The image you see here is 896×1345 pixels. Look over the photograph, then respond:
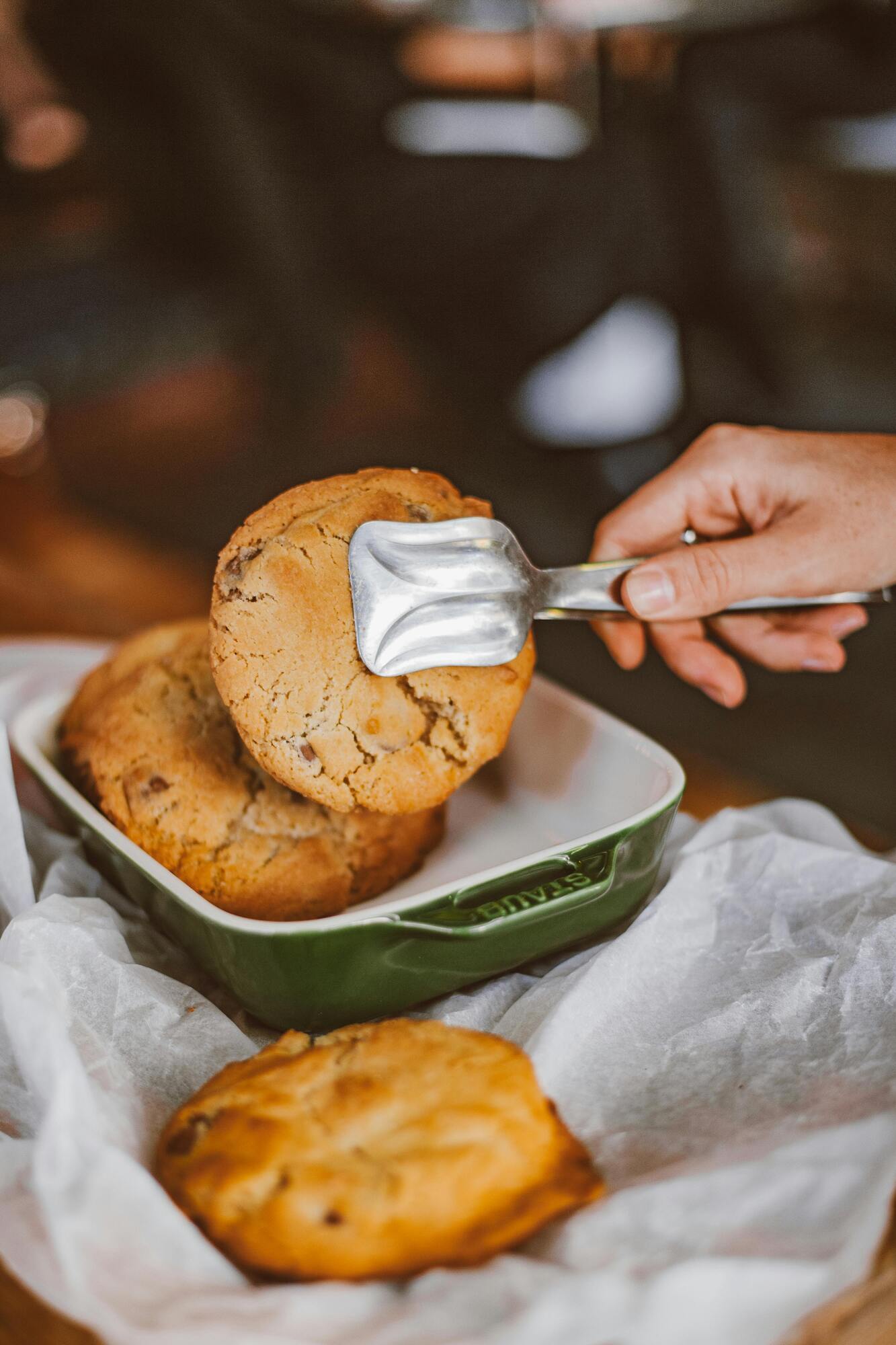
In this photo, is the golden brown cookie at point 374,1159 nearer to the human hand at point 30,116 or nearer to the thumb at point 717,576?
the thumb at point 717,576

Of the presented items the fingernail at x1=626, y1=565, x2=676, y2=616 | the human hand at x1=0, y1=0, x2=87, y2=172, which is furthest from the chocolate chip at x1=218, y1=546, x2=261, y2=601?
the human hand at x1=0, y1=0, x2=87, y2=172

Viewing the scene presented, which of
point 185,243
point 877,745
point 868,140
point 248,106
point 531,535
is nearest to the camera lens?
point 877,745

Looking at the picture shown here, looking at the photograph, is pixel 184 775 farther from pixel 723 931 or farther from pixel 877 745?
pixel 877 745

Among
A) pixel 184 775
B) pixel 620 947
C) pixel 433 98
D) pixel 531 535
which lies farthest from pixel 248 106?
pixel 620 947

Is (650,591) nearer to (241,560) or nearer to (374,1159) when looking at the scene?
(241,560)

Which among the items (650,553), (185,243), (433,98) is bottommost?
(650,553)

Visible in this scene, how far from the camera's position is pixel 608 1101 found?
0.66 metres

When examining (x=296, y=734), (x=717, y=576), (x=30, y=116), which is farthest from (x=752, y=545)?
(x=30, y=116)

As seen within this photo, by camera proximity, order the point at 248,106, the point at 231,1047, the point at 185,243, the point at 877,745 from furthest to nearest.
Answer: the point at 185,243 < the point at 248,106 < the point at 877,745 < the point at 231,1047

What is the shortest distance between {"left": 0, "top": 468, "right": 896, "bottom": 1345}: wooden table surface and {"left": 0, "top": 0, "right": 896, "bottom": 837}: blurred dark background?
511 mm

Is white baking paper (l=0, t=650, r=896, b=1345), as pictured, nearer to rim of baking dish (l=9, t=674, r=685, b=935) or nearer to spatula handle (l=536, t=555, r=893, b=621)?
rim of baking dish (l=9, t=674, r=685, b=935)

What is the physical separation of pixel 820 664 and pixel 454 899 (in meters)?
0.53

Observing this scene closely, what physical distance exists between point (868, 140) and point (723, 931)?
3011 mm

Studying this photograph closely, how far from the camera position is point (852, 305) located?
3246 mm
